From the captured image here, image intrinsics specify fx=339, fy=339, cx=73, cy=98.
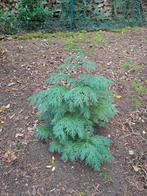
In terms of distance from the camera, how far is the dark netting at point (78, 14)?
26.6 feet

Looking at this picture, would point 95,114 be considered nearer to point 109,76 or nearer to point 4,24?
point 109,76

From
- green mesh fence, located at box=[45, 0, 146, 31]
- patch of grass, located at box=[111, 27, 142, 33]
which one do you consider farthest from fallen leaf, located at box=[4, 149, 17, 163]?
green mesh fence, located at box=[45, 0, 146, 31]

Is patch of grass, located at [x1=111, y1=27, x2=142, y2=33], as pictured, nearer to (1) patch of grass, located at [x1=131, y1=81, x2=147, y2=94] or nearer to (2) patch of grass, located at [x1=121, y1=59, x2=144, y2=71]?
(2) patch of grass, located at [x1=121, y1=59, x2=144, y2=71]

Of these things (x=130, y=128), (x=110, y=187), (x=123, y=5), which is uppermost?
(x=123, y=5)

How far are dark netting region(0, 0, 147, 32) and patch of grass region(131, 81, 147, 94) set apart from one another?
3.18m

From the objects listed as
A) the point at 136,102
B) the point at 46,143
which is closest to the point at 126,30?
the point at 136,102

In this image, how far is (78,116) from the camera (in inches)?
147

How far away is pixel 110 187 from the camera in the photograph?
3.71 m

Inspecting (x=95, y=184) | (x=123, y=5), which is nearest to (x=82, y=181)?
(x=95, y=184)

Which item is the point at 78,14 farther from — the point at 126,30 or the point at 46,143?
the point at 46,143

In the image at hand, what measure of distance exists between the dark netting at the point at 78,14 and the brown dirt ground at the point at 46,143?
1.92 metres

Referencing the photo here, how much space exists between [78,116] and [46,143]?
621 mm

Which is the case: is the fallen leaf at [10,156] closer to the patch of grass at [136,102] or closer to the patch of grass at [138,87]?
the patch of grass at [136,102]

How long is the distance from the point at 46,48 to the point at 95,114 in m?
2.99
